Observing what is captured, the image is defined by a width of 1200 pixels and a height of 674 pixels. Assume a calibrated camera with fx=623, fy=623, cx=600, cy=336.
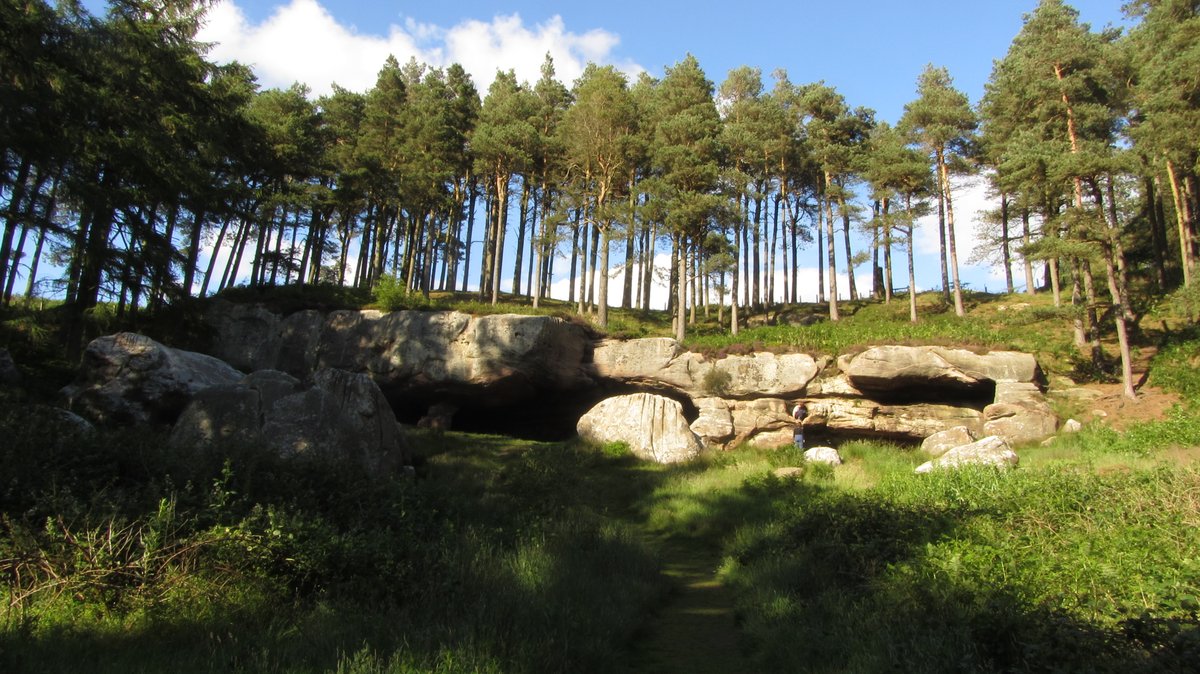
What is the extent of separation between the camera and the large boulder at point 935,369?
21.4 m

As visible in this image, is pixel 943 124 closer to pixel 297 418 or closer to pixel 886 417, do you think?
pixel 886 417

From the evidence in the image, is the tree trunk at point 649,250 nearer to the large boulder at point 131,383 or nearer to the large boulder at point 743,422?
the large boulder at point 743,422

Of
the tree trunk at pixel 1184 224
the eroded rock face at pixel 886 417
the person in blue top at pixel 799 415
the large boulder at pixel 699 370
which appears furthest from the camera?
the tree trunk at pixel 1184 224

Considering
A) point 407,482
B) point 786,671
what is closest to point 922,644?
point 786,671

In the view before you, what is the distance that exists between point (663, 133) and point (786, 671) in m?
28.8

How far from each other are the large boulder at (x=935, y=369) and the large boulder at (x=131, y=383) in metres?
19.7

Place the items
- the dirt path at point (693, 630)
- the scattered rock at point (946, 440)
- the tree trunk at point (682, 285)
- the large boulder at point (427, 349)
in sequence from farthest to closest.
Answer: the tree trunk at point (682, 285)
the large boulder at point (427, 349)
the scattered rock at point (946, 440)
the dirt path at point (693, 630)

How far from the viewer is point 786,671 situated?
208 inches

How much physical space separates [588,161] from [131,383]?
22.0 meters

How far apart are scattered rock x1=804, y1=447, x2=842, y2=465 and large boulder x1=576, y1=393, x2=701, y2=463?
3.69m

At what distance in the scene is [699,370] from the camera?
24.0m

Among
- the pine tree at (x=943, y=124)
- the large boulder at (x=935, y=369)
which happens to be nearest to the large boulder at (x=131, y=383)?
the large boulder at (x=935, y=369)

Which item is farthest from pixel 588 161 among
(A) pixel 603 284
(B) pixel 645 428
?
(B) pixel 645 428

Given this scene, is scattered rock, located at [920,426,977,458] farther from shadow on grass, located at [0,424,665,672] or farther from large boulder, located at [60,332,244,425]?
large boulder, located at [60,332,244,425]
